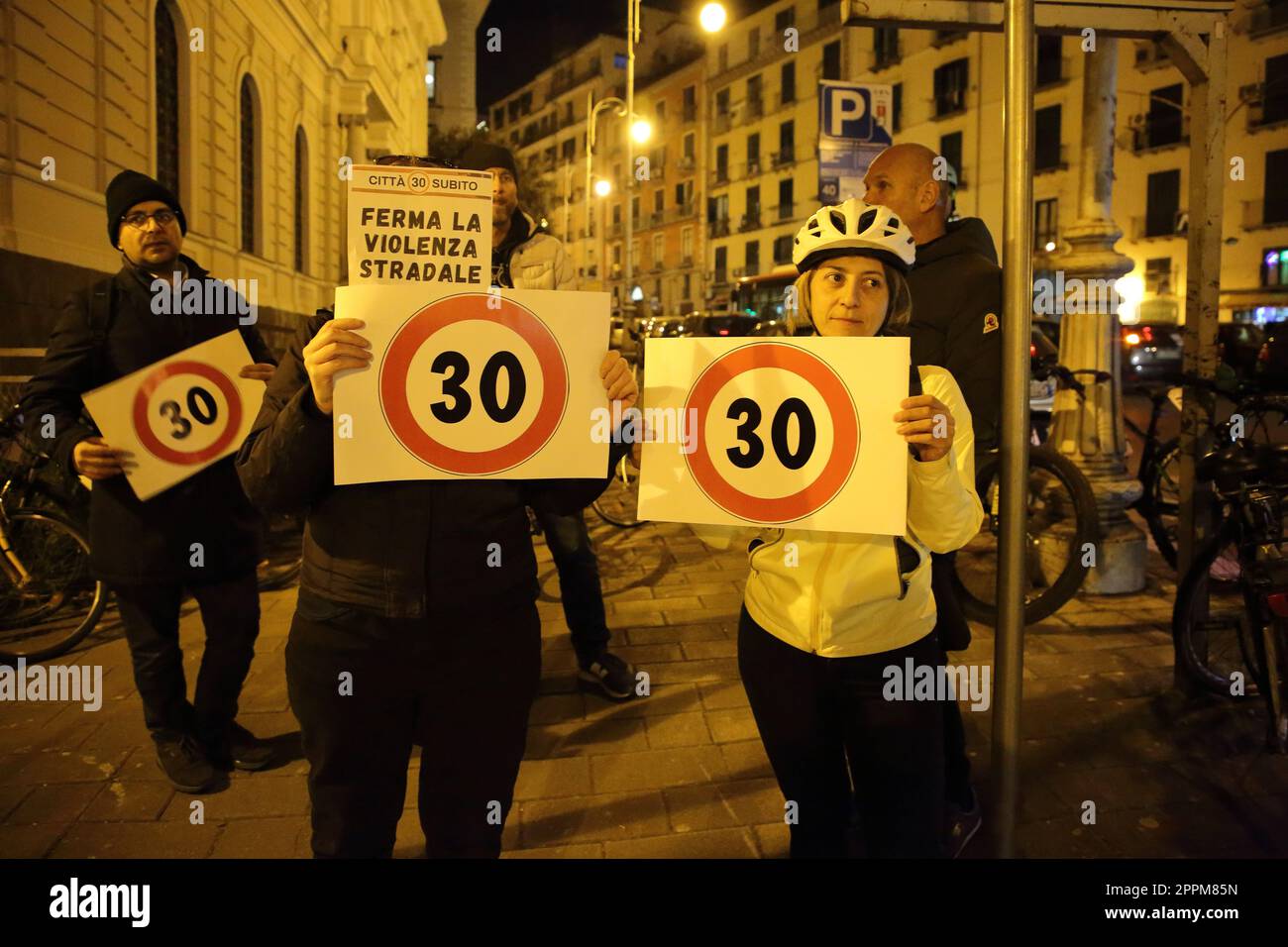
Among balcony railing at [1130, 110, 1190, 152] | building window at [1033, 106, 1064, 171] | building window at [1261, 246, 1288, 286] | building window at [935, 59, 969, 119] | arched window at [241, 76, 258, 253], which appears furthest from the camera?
building window at [935, 59, 969, 119]

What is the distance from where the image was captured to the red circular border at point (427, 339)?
6.37ft

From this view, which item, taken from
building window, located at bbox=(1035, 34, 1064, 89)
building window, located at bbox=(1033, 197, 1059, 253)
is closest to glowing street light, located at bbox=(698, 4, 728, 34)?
building window, located at bbox=(1033, 197, 1059, 253)

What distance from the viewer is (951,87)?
39.3 metres

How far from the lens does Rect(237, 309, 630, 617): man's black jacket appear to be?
6.33 ft

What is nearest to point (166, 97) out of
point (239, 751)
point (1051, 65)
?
point (239, 751)

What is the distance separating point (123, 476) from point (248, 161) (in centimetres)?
1342

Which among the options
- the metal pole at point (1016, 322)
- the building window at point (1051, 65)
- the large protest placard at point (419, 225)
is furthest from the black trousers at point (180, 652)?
the building window at point (1051, 65)

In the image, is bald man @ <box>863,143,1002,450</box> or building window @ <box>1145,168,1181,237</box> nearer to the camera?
bald man @ <box>863,143,1002,450</box>

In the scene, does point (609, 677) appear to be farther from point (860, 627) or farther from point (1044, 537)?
point (1044, 537)

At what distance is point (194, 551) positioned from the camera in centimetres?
331

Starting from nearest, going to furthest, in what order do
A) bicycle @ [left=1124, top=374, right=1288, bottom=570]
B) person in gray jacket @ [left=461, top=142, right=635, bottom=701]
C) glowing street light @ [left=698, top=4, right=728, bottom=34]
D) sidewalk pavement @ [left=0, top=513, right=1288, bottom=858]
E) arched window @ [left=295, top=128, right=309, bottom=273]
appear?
sidewalk pavement @ [left=0, top=513, right=1288, bottom=858] < person in gray jacket @ [left=461, top=142, right=635, bottom=701] < bicycle @ [left=1124, top=374, right=1288, bottom=570] < glowing street light @ [left=698, top=4, right=728, bottom=34] < arched window @ [left=295, top=128, right=309, bottom=273]

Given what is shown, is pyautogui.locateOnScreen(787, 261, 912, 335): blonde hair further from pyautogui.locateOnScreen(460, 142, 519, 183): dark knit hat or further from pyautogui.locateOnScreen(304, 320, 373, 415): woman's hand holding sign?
pyautogui.locateOnScreen(460, 142, 519, 183): dark knit hat

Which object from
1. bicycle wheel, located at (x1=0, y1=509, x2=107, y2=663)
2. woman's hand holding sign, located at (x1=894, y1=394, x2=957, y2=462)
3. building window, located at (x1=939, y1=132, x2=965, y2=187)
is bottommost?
bicycle wheel, located at (x1=0, y1=509, x2=107, y2=663)

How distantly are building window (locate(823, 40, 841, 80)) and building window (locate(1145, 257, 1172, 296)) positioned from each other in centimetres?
1756
